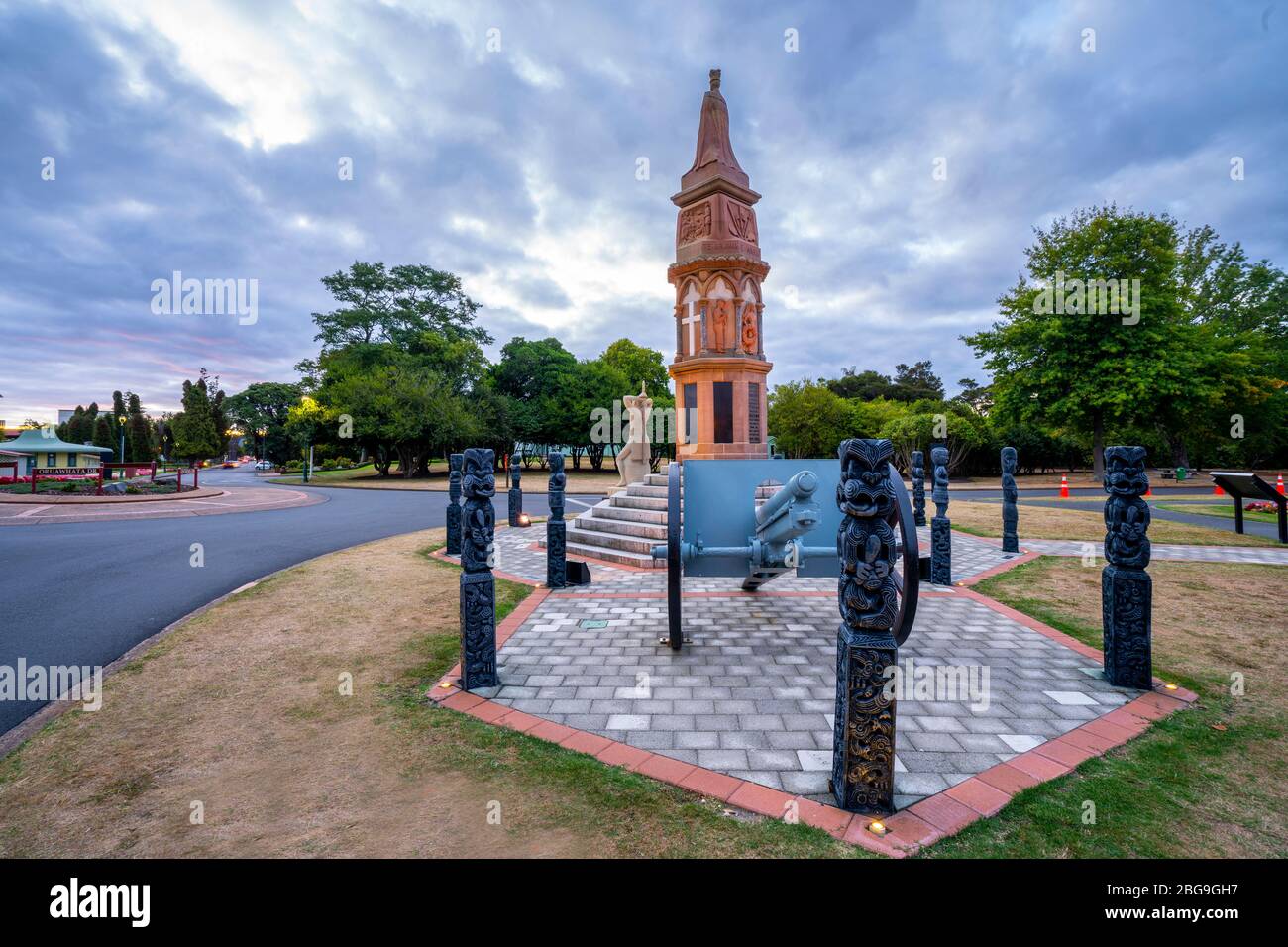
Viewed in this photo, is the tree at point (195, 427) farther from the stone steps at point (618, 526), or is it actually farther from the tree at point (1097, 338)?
the tree at point (1097, 338)

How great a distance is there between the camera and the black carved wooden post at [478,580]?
3.95 meters

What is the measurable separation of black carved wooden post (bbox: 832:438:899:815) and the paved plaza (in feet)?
0.74


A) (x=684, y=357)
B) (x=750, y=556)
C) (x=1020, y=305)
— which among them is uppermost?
(x=1020, y=305)

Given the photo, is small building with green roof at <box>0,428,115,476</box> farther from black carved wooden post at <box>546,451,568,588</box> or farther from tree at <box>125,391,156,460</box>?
black carved wooden post at <box>546,451,568,588</box>

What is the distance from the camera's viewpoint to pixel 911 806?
2.53 metres

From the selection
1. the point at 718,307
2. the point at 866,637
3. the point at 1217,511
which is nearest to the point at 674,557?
the point at 866,637

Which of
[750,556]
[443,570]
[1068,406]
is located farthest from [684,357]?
[1068,406]

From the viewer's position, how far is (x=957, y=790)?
264 cm

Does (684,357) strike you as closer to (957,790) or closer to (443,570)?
(443,570)

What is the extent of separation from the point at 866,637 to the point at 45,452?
146ft

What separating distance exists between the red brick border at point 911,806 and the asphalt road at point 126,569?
366 cm

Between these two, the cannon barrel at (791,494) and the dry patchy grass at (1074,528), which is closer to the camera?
the cannon barrel at (791,494)

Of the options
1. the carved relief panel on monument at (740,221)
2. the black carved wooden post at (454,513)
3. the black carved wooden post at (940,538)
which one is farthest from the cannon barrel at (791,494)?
the carved relief panel on monument at (740,221)

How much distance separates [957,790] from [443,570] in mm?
7116
